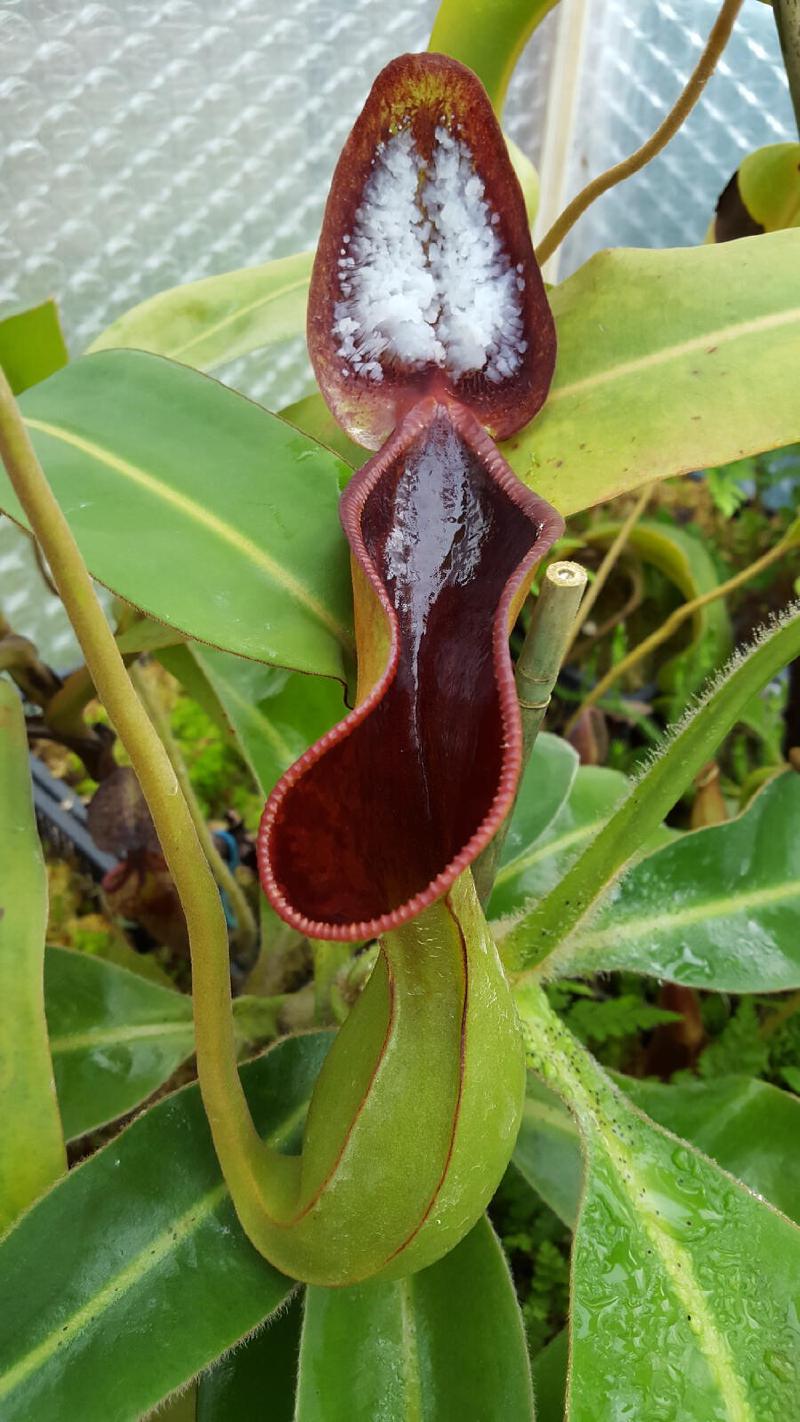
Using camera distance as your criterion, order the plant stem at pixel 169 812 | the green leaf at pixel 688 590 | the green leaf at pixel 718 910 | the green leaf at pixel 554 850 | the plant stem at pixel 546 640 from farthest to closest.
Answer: the green leaf at pixel 688 590 < the green leaf at pixel 554 850 < the green leaf at pixel 718 910 < the plant stem at pixel 546 640 < the plant stem at pixel 169 812

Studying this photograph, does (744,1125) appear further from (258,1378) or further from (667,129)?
(667,129)

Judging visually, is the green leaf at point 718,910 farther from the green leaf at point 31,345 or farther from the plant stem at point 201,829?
the green leaf at point 31,345

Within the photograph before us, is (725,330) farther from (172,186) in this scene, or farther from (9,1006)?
(172,186)

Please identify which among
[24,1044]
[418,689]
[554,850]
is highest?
[418,689]

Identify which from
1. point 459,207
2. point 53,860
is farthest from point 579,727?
point 459,207

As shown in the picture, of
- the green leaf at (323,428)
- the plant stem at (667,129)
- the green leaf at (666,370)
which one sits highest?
the plant stem at (667,129)

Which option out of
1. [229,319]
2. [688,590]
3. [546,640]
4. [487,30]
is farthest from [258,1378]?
[688,590]

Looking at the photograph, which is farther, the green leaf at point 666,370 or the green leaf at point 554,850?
the green leaf at point 554,850

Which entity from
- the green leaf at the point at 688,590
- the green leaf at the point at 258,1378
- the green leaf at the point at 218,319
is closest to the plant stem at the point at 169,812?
the green leaf at the point at 258,1378
